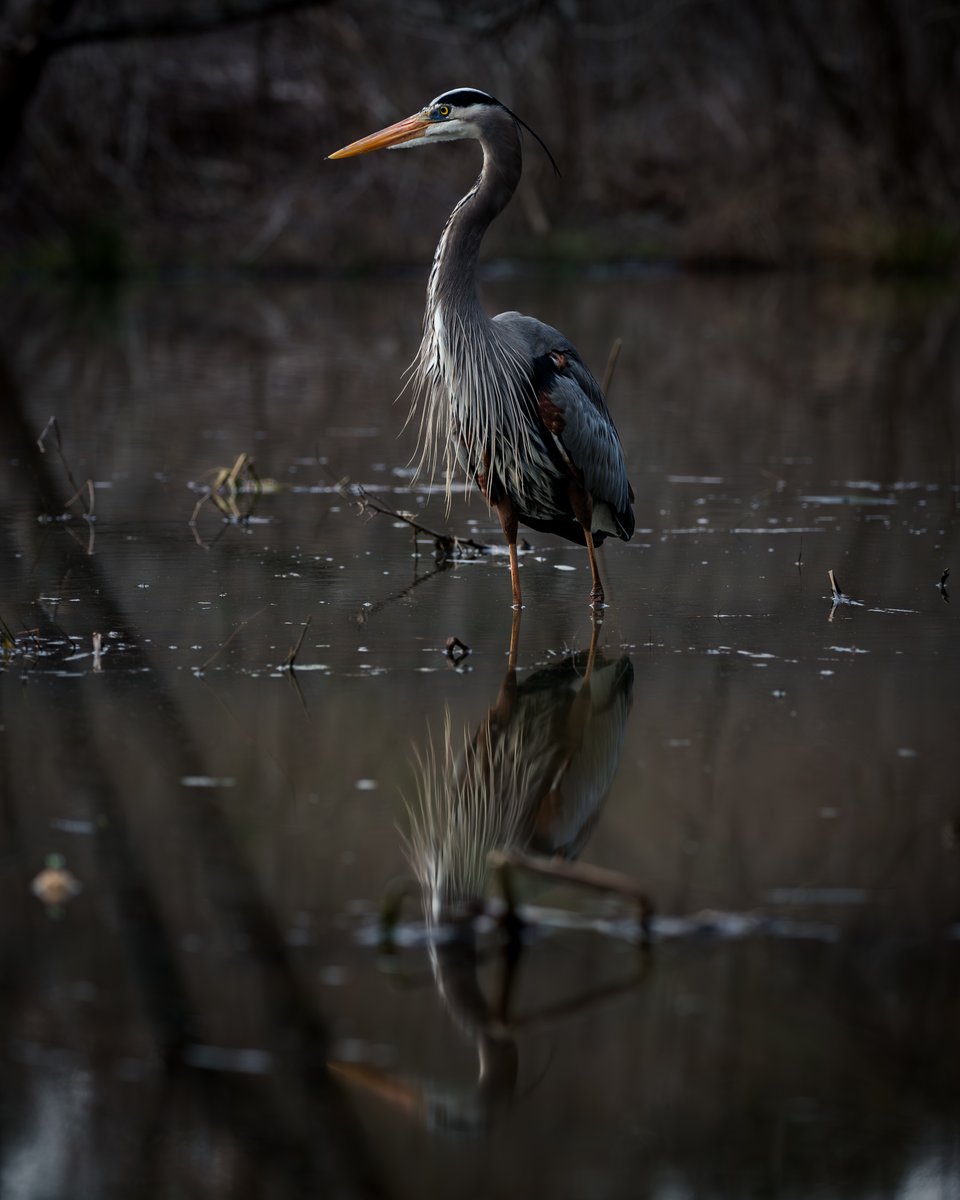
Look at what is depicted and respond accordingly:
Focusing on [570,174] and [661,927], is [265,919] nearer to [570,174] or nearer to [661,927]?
[661,927]

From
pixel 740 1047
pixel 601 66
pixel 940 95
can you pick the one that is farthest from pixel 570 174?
pixel 740 1047

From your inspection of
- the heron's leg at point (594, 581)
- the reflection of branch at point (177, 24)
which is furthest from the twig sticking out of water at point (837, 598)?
the reflection of branch at point (177, 24)

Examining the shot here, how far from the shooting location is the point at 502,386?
5395mm

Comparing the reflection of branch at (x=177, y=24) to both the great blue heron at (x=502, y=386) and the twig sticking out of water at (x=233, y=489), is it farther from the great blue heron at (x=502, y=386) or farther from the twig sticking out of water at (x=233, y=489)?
the great blue heron at (x=502, y=386)

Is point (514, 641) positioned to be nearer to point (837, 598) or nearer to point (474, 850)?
point (837, 598)

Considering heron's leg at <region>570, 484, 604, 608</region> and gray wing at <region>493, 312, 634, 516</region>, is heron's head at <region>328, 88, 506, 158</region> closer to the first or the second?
gray wing at <region>493, 312, 634, 516</region>

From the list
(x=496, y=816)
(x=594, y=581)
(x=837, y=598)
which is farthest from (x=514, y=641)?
(x=496, y=816)

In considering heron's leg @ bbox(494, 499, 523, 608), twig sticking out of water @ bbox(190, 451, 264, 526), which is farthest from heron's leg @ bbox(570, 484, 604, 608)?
twig sticking out of water @ bbox(190, 451, 264, 526)

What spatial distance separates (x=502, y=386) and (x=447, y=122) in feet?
2.94

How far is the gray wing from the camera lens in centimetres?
543

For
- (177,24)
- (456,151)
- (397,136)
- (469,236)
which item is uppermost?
(177,24)

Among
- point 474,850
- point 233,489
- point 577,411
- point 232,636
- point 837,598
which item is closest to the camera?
point 474,850

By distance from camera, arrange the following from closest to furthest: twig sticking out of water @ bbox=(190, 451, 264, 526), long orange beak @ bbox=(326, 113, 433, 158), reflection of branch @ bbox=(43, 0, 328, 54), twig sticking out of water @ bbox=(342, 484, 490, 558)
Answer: long orange beak @ bbox=(326, 113, 433, 158) → twig sticking out of water @ bbox=(342, 484, 490, 558) → twig sticking out of water @ bbox=(190, 451, 264, 526) → reflection of branch @ bbox=(43, 0, 328, 54)

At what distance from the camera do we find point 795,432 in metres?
9.34
